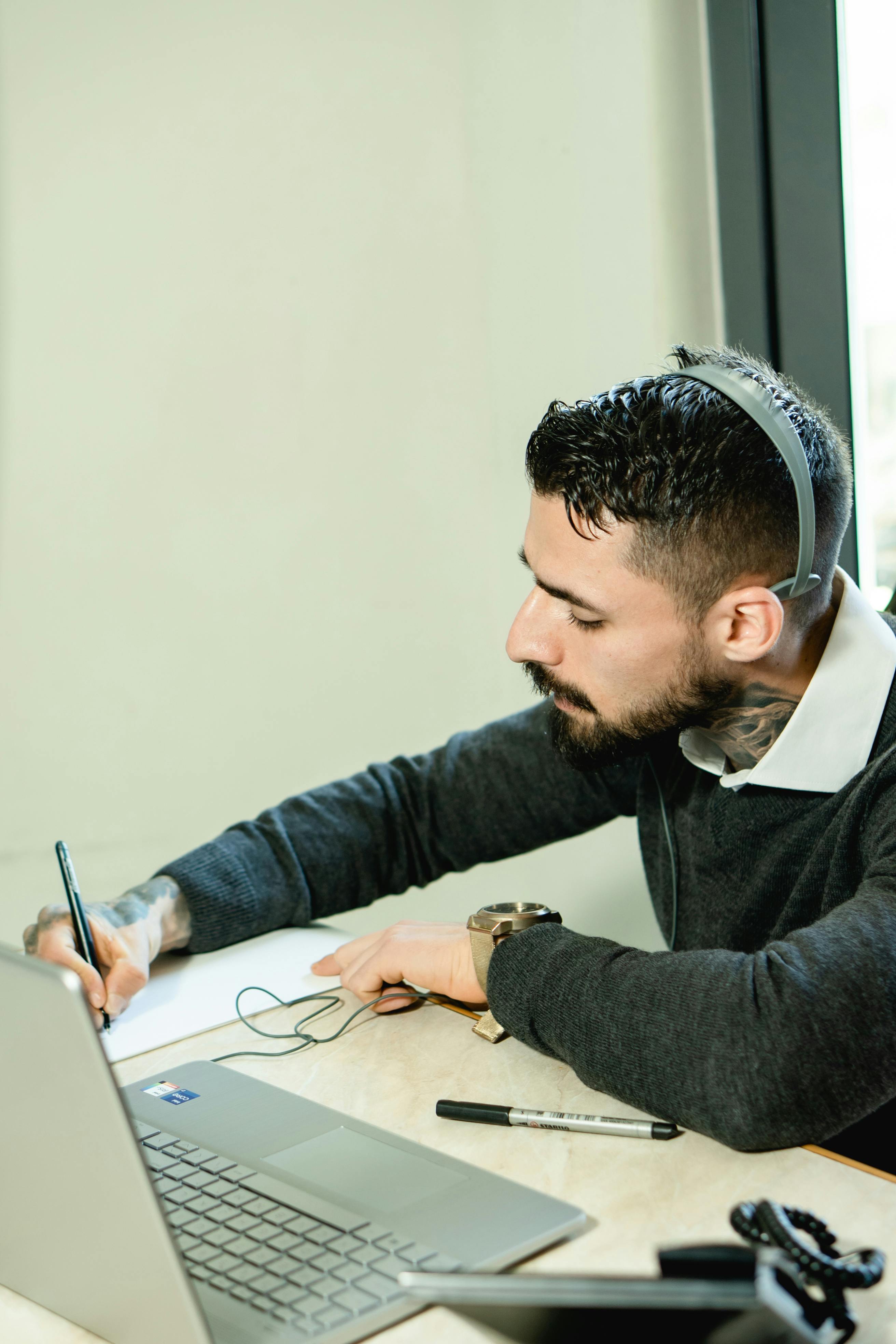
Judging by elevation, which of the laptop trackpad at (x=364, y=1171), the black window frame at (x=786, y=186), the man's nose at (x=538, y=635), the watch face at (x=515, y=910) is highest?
the black window frame at (x=786, y=186)

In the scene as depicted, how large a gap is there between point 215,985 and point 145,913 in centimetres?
11

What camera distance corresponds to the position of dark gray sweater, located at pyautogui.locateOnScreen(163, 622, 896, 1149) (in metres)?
0.74

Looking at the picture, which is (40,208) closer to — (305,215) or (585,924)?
(305,215)

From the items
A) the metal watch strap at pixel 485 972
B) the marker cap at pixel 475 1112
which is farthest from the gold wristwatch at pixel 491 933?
the marker cap at pixel 475 1112

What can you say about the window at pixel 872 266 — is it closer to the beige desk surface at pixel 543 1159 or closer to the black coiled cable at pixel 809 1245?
the beige desk surface at pixel 543 1159

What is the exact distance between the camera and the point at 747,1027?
75 centimetres

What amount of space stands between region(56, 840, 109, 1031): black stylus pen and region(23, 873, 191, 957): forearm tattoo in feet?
0.19

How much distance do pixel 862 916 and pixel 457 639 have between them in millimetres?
1275

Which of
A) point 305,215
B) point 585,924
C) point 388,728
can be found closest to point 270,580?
point 388,728

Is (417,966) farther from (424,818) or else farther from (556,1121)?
(424,818)

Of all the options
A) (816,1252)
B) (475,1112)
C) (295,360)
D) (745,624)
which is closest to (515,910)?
(475,1112)

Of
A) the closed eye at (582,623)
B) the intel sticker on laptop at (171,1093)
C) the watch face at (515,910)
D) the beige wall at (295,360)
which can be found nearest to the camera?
the intel sticker on laptop at (171,1093)

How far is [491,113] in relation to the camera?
1.91m

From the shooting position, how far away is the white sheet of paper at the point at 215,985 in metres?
0.97
